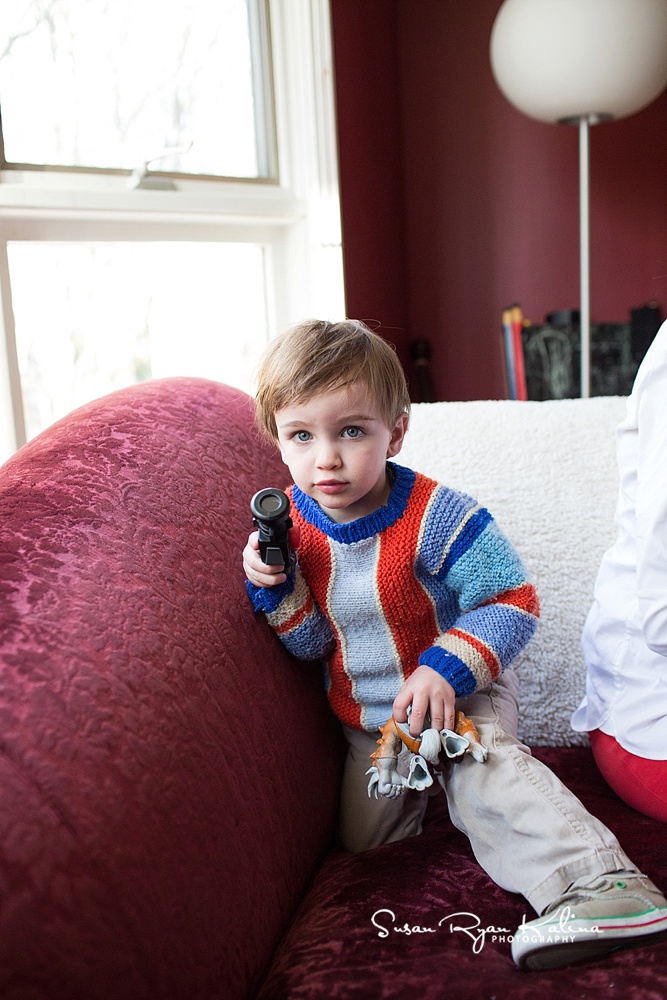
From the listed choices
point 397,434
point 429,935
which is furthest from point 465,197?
point 429,935

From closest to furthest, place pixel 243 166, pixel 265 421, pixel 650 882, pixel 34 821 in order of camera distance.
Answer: pixel 34 821
pixel 650 882
pixel 265 421
pixel 243 166

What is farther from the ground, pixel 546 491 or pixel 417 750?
pixel 546 491

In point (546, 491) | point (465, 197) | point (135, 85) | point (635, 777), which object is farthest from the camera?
point (465, 197)

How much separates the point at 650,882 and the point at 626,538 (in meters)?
0.39

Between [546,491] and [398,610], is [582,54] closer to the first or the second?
[546,491]

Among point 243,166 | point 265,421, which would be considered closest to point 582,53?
point 243,166

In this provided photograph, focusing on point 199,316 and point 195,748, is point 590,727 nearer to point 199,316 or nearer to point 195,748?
point 195,748

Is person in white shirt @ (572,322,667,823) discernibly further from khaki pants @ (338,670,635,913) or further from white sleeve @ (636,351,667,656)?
khaki pants @ (338,670,635,913)

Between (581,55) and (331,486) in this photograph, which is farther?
(581,55)

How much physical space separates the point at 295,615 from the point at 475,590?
0.20 meters

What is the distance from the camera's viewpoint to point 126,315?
74.9 inches

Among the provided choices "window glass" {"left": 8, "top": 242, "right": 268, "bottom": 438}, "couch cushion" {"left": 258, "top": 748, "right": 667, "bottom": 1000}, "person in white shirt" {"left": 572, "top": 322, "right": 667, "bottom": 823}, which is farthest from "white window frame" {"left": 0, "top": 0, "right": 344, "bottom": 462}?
"couch cushion" {"left": 258, "top": 748, "right": 667, "bottom": 1000}

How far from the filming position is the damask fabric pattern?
24.4 inches

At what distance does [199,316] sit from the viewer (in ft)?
6.84
